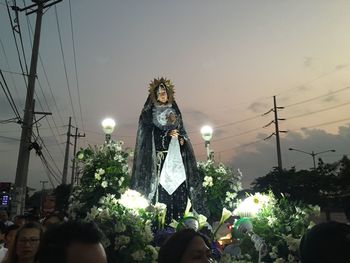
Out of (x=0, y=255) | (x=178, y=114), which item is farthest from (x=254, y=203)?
(x=0, y=255)

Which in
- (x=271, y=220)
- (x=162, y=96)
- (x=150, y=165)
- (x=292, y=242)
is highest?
(x=162, y=96)

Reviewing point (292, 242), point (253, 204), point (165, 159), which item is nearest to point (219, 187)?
point (165, 159)

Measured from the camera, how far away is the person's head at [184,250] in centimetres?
290

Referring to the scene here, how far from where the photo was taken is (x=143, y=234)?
6574mm

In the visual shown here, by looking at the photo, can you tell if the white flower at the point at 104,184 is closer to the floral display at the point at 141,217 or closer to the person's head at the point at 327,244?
the floral display at the point at 141,217

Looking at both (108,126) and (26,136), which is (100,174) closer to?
(108,126)

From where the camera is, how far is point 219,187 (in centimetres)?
1062

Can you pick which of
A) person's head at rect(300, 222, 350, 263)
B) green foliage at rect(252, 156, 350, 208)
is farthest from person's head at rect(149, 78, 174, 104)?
green foliage at rect(252, 156, 350, 208)

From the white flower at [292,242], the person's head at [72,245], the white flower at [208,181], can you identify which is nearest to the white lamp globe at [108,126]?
the white flower at [208,181]

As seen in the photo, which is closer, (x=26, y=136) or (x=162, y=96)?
(x=162, y=96)

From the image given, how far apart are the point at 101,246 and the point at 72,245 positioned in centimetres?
15

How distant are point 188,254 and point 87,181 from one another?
6.15 meters

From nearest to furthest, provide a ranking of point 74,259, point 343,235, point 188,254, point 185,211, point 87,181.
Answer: point 74,259 < point 343,235 < point 188,254 < point 87,181 < point 185,211

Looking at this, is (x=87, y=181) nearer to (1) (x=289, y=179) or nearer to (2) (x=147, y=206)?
(2) (x=147, y=206)
